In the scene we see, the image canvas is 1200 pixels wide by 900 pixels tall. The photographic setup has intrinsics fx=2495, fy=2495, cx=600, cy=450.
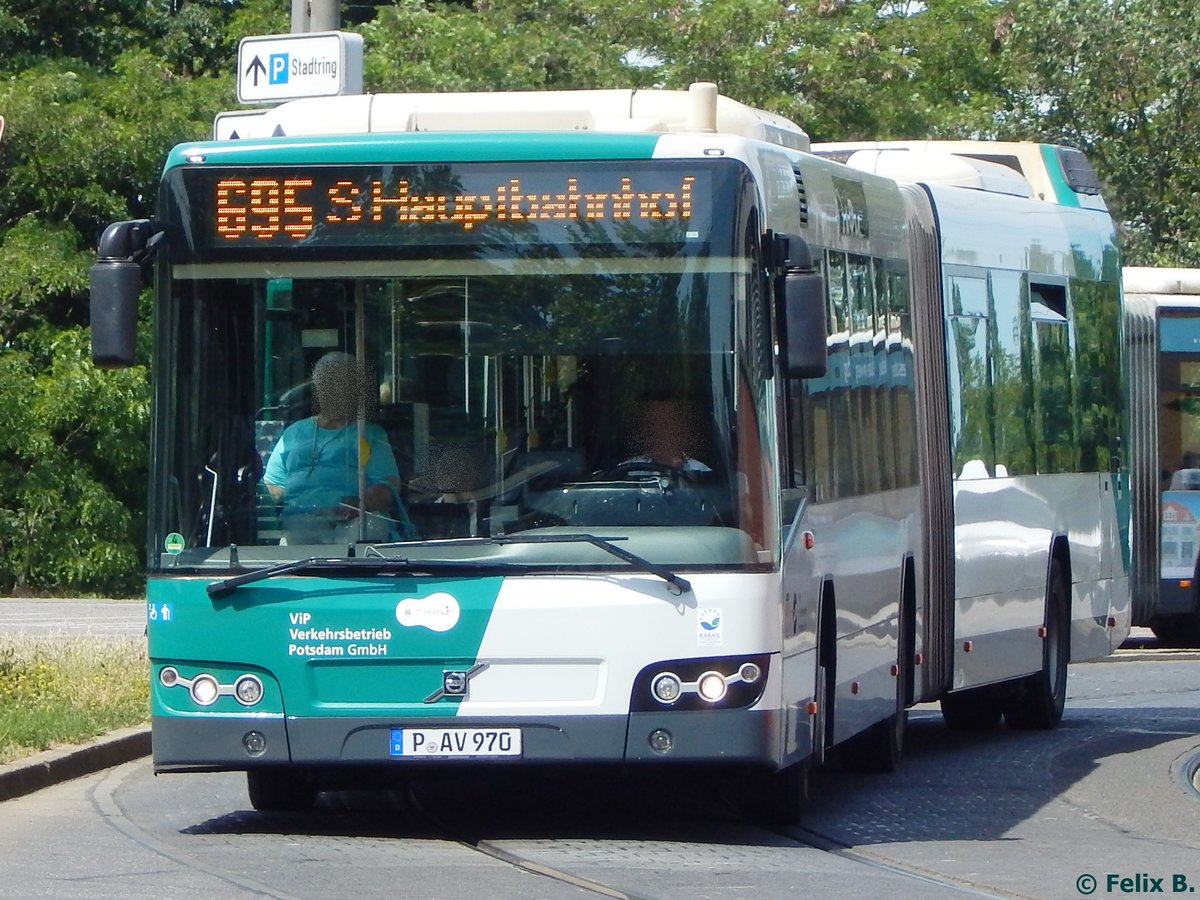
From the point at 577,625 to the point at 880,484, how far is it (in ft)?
10.1

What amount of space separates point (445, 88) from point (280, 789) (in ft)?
69.4

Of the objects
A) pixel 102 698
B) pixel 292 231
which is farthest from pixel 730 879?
pixel 102 698

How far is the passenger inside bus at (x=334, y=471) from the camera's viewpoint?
9.42 m

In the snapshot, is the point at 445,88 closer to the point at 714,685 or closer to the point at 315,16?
the point at 315,16

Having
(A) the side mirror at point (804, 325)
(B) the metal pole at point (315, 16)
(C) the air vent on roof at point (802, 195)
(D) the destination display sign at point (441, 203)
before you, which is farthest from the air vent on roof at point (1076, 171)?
(D) the destination display sign at point (441, 203)

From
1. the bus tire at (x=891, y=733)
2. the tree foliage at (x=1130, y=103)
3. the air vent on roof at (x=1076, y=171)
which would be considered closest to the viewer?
the bus tire at (x=891, y=733)

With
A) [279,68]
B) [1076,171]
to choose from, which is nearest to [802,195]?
[279,68]

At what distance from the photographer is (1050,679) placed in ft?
51.2

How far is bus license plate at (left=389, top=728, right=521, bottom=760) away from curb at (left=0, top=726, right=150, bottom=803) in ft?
8.22

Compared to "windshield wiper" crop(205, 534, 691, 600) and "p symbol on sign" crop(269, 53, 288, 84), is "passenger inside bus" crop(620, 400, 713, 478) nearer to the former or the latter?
"windshield wiper" crop(205, 534, 691, 600)

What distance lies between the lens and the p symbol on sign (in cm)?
1448

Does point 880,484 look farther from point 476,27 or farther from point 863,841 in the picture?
point 476,27
